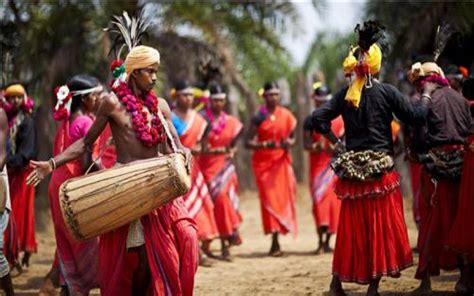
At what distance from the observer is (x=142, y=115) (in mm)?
6176

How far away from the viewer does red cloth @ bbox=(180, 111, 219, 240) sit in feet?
34.3

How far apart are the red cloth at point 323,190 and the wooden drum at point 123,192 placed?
5503mm

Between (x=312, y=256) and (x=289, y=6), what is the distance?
5.91 m

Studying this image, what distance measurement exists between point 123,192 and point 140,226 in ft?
1.13

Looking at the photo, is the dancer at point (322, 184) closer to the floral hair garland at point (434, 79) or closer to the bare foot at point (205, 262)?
the bare foot at point (205, 262)

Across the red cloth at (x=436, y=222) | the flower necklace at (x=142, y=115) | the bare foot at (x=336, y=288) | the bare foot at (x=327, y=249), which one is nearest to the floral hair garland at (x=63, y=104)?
the flower necklace at (x=142, y=115)

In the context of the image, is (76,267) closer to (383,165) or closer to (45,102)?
(383,165)

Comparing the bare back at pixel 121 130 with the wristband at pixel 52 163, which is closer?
the wristband at pixel 52 163

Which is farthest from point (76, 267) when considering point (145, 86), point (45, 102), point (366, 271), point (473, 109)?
point (45, 102)

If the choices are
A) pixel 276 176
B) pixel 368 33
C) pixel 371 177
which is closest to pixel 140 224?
pixel 371 177

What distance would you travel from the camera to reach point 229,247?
11.7m

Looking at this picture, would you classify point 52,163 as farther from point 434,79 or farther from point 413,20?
point 413,20

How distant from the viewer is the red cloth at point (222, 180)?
36.8 ft

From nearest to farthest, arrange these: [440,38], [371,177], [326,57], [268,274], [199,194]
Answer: [371,177] → [440,38] → [268,274] → [199,194] → [326,57]
